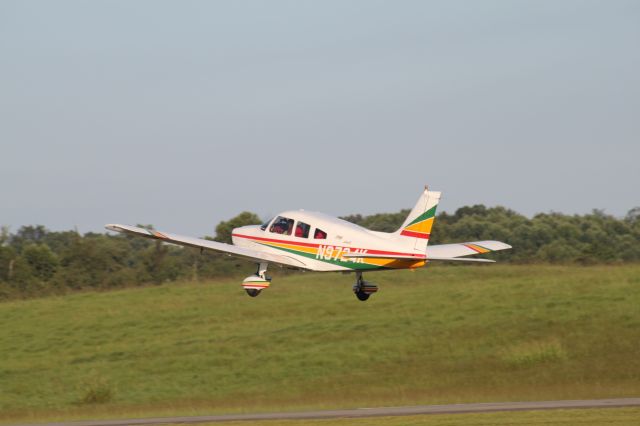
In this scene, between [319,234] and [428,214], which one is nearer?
[428,214]

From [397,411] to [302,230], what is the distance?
1414 inches

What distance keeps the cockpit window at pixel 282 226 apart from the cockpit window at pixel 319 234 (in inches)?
35.3

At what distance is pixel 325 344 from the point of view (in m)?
98.1

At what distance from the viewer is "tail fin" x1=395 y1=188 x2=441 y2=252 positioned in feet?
103

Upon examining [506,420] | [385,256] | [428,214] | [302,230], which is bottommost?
[506,420]

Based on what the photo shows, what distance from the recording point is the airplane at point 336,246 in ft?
103

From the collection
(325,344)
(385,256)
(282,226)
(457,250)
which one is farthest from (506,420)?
(325,344)

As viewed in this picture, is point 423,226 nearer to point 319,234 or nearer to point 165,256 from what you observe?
point 319,234

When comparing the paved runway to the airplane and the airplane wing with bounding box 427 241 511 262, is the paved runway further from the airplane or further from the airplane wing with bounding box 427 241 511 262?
the airplane

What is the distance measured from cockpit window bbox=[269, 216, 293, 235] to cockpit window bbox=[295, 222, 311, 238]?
261 mm

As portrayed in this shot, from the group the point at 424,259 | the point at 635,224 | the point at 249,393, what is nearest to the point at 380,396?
the point at 249,393

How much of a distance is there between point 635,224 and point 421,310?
45340 millimetres

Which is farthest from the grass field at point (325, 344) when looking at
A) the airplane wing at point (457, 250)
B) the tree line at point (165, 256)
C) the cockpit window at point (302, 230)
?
the cockpit window at point (302, 230)

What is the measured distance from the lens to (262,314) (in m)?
115
